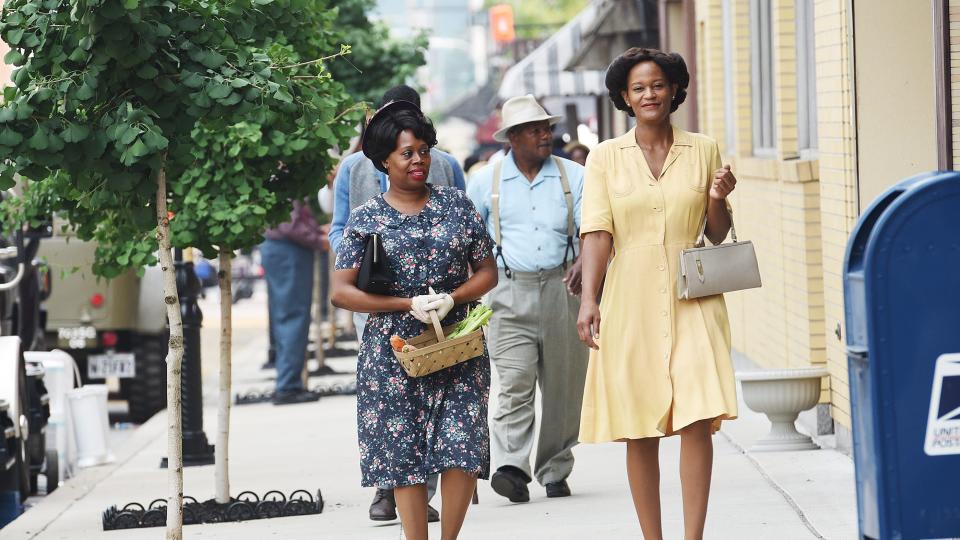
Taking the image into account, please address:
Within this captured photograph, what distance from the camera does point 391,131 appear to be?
20.9 feet

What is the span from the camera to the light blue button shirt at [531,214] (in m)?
8.20

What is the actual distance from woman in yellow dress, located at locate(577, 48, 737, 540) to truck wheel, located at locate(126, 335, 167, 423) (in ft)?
29.5

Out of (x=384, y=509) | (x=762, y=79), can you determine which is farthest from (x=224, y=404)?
(x=762, y=79)

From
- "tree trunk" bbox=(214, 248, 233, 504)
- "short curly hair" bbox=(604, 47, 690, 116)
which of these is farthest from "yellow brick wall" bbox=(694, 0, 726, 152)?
"short curly hair" bbox=(604, 47, 690, 116)

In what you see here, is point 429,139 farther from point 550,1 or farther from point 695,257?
point 550,1

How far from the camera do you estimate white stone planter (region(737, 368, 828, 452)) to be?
361 inches

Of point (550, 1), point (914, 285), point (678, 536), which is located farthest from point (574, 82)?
point (550, 1)

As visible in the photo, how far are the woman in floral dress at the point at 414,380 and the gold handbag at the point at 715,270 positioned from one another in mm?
803

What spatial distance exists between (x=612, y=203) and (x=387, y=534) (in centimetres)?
234

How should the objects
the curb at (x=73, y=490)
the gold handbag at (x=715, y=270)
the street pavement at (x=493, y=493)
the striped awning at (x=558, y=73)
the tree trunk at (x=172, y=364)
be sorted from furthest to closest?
the striped awning at (x=558, y=73)
the curb at (x=73, y=490)
the street pavement at (x=493, y=493)
the tree trunk at (x=172, y=364)
the gold handbag at (x=715, y=270)

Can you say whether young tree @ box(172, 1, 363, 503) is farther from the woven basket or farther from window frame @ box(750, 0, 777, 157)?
window frame @ box(750, 0, 777, 157)

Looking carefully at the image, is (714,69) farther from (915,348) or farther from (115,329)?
(915,348)

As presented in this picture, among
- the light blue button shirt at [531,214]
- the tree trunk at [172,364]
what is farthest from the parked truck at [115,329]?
the tree trunk at [172,364]

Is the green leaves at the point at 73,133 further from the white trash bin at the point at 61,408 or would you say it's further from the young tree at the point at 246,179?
the white trash bin at the point at 61,408
